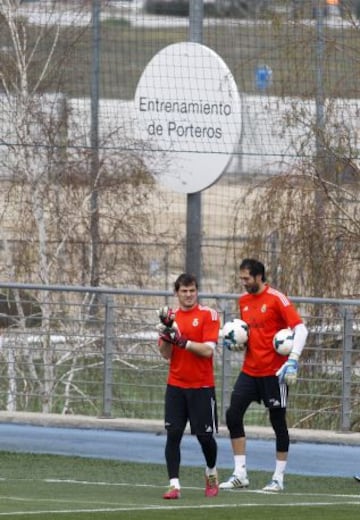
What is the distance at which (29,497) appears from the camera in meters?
10.6

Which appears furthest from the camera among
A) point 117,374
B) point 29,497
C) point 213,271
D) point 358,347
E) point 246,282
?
point 213,271

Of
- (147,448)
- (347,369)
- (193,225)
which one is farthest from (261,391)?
(193,225)

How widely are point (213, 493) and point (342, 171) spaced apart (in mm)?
→ 5451

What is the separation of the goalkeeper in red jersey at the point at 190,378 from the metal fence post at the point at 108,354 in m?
2.67

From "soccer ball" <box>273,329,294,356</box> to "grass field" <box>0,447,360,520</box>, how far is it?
1046mm

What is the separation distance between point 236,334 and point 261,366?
0.35 metres

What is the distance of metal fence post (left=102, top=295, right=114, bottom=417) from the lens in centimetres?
1377

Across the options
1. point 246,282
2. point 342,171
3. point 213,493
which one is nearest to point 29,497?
point 213,493

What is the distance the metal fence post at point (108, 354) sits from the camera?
13773 mm

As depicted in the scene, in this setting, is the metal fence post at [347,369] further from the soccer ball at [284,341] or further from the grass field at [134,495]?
the soccer ball at [284,341]

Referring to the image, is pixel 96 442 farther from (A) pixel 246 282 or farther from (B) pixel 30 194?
(B) pixel 30 194

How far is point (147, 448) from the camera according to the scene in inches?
531

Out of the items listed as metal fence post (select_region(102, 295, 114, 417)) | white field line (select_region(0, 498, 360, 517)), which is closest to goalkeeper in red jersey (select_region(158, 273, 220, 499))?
white field line (select_region(0, 498, 360, 517))

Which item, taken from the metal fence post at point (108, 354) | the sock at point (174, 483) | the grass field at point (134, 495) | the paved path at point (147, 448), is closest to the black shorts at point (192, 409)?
the sock at point (174, 483)
